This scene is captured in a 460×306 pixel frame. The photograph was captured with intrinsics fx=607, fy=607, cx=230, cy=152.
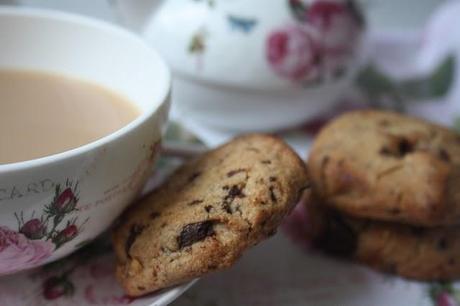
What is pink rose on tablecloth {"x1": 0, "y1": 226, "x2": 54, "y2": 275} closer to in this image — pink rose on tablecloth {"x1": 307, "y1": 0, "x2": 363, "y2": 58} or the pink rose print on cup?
the pink rose print on cup

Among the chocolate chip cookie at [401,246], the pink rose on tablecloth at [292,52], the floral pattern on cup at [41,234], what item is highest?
the pink rose on tablecloth at [292,52]

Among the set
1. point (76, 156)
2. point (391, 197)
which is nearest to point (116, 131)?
point (76, 156)

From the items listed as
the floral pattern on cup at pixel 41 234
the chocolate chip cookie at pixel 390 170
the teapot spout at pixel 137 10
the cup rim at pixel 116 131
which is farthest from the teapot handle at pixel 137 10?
the floral pattern on cup at pixel 41 234

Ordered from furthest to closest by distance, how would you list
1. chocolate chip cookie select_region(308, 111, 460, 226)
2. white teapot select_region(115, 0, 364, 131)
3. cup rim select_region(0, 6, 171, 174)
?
1. white teapot select_region(115, 0, 364, 131)
2. chocolate chip cookie select_region(308, 111, 460, 226)
3. cup rim select_region(0, 6, 171, 174)

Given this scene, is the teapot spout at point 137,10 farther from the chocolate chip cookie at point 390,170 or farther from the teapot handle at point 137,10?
the chocolate chip cookie at point 390,170

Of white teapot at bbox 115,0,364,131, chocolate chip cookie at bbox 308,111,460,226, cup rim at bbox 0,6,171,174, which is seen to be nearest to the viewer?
cup rim at bbox 0,6,171,174

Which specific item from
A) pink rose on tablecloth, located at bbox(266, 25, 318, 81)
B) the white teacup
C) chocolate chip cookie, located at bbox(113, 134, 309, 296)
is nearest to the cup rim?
the white teacup

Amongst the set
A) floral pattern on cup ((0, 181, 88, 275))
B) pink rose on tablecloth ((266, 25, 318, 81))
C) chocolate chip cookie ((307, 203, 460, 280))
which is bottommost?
chocolate chip cookie ((307, 203, 460, 280))

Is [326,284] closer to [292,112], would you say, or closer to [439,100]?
[292,112]

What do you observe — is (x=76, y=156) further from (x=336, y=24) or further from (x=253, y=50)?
(x=336, y=24)
